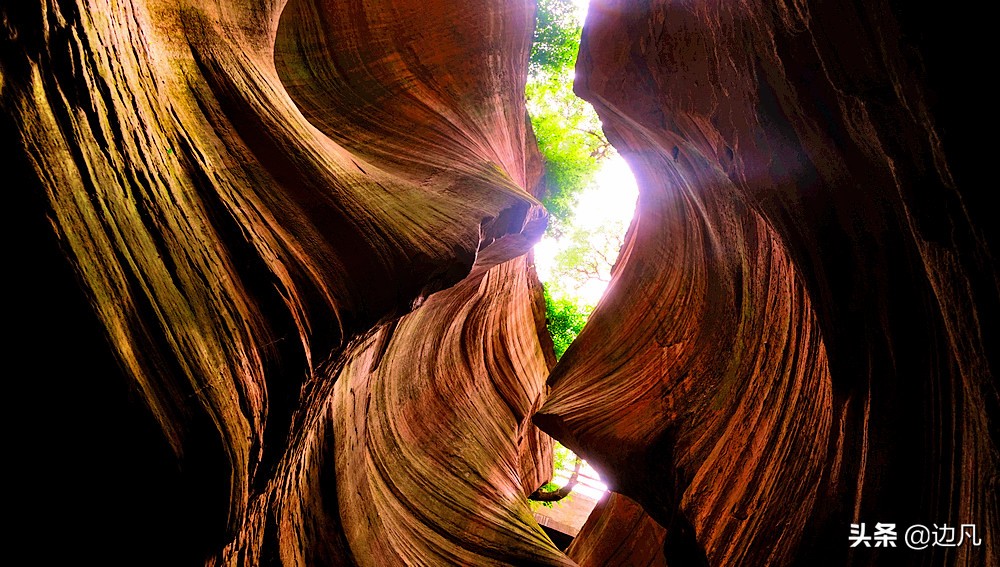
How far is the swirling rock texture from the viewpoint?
2154mm

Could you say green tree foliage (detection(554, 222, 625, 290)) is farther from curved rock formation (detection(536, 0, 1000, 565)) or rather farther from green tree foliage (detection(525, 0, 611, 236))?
curved rock formation (detection(536, 0, 1000, 565))

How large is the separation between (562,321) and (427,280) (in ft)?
25.2

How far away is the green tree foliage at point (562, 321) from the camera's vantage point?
11015mm

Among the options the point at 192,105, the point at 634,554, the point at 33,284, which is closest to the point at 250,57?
the point at 192,105

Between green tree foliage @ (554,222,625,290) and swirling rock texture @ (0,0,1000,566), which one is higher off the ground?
green tree foliage @ (554,222,625,290)

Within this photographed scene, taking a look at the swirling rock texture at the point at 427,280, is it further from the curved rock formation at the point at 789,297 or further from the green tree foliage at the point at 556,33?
the green tree foliage at the point at 556,33

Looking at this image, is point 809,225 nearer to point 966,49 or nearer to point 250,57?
point 966,49

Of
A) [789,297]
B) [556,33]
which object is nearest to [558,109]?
[556,33]

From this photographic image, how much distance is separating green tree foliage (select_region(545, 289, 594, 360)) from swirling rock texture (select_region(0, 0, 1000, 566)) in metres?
4.63

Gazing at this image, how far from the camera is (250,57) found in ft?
12.0

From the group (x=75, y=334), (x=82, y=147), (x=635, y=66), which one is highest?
(x=635, y=66)

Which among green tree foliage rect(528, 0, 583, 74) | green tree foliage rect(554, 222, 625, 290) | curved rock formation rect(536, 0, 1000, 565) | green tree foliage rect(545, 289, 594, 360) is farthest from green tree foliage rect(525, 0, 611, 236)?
curved rock formation rect(536, 0, 1000, 565)

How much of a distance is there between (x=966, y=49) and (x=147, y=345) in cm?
309

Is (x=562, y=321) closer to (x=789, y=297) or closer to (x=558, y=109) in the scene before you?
(x=558, y=109)
